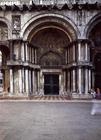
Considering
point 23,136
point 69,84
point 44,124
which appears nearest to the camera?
point 23,136

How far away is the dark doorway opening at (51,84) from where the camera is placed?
29328 millimetres

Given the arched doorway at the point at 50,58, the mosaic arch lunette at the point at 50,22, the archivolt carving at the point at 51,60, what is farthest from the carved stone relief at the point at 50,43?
the mosaic arch lunette at the point at 50,22

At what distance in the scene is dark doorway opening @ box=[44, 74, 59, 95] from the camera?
2933 centimetres

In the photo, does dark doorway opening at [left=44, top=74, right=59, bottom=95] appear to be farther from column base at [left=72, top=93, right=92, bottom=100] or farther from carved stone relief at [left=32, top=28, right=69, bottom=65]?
column base at [left=72, top=93, right=92, bottom=100]

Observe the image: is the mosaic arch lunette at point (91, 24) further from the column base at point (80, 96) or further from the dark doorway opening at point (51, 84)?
the dark doorway opening at point (51, 84)


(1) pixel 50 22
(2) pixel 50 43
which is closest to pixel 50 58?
(2) pixel 50 43

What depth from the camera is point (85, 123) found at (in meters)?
11.5

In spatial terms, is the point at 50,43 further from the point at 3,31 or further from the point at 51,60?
the point at 3,31

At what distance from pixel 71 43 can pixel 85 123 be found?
16615 mm

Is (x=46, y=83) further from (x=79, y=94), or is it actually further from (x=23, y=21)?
(x=23, y=21)

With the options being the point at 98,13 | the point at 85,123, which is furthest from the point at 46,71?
the point at 85,123

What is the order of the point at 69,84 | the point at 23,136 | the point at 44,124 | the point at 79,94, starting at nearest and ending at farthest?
the point at 23,136 < the point at 44,124 < the point at 79,94 < the point at 69,84

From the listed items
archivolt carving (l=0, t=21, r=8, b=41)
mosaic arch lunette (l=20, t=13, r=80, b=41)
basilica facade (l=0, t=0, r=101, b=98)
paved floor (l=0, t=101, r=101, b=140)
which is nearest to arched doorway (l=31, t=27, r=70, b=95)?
basilica facade (l=0, t=0, r=101, b=98)

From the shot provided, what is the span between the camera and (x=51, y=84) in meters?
29.5
